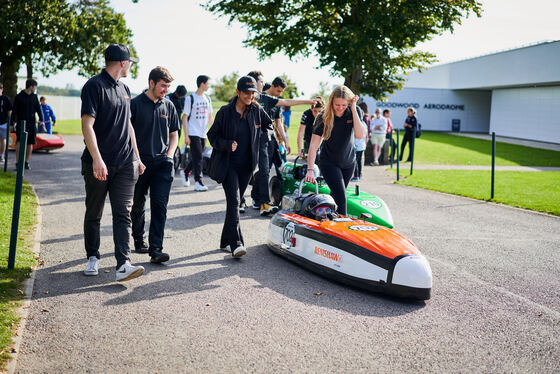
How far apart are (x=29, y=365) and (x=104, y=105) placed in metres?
2.49

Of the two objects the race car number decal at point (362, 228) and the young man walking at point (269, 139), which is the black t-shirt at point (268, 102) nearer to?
the young man walking at point (269, 139)

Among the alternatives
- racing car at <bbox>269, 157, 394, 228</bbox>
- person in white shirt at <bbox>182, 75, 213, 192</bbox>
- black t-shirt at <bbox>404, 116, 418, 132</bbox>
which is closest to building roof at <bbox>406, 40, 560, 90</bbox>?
black t-shirt at <bbox>404, 116, 418, 132</bbox>

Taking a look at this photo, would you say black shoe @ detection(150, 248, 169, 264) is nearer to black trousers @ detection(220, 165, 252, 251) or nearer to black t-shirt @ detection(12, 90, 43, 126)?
black trousers @ detection(220, 165, 252, 251)

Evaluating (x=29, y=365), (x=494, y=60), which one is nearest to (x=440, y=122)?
(x=494, y=60)

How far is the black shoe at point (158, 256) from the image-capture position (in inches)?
237

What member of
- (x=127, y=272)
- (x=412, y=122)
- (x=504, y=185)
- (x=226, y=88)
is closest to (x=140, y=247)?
(x=127, y=272)

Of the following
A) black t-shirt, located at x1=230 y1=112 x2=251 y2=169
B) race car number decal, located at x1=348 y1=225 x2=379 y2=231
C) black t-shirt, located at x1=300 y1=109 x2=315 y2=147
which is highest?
black t-shirt, located at x1=300 y1=109 x2=315 y2=147

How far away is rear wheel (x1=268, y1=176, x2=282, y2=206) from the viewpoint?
31.0ft

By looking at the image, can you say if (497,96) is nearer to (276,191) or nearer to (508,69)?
(508,69)

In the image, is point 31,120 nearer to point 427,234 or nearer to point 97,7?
point 427,234

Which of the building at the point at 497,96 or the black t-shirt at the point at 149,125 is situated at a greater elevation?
the building at the point at 497,96

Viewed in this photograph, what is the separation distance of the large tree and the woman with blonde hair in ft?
73.8

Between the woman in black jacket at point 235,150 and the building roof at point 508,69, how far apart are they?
84.7 feet

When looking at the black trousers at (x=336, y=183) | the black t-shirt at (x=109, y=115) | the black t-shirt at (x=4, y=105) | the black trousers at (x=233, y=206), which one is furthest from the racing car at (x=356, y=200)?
the black t-shirt at (x=4, y=105)
